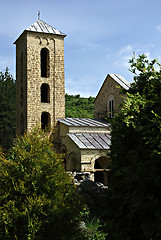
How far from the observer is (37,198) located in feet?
20.3

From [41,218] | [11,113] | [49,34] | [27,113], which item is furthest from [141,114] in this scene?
[11,113]

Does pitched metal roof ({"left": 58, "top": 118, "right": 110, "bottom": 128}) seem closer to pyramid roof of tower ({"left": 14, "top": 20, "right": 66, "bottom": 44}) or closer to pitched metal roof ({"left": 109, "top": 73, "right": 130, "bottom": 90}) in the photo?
pitched metal roof ({"left": 109, "top": 73, "right": 130, "bottom": 90})

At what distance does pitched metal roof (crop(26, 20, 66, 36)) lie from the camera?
21595 mm

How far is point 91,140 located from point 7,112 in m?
19.1

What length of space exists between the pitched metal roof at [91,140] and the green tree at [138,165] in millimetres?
11146

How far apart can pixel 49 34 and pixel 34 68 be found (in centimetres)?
294

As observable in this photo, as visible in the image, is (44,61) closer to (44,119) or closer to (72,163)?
(44,119)

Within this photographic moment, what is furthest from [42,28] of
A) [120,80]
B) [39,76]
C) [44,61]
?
[120,80]

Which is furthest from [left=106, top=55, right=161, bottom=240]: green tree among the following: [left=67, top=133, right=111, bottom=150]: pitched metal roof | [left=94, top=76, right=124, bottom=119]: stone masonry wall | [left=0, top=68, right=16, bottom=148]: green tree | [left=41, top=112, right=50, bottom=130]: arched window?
[left=0, top=68, right=16, bottom=148]: green tree

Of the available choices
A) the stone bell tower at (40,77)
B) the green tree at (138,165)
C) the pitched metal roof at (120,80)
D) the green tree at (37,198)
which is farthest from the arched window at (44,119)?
the green tree at (138,165)

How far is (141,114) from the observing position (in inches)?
220

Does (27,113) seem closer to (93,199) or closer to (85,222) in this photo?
(93,199)

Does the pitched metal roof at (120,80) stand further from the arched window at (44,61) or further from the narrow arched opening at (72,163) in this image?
the narrow arched opening at (72,163)

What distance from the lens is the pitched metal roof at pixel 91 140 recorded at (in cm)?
1734
